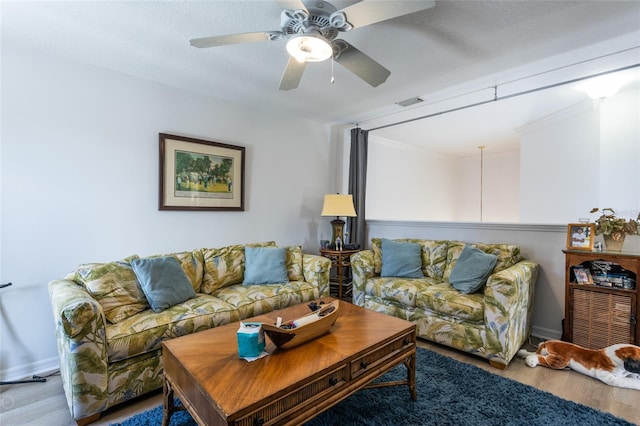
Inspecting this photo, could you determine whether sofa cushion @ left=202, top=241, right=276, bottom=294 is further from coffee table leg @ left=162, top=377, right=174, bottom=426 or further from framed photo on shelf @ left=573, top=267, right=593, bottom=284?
framed photo on shelf @ left=573, top=267, right=593, bottom=284

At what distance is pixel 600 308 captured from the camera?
7.68ft

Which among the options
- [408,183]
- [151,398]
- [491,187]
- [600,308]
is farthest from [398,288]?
[491,187]

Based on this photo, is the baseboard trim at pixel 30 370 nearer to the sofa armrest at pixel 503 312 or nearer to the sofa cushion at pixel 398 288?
the sofa cushion at pixel 398 288

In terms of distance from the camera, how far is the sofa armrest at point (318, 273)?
2975 millimetres

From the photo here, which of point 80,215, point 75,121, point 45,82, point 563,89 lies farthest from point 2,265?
point 563,89

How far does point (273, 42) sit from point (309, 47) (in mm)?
655

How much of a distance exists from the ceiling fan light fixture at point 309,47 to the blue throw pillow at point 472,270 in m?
2.11

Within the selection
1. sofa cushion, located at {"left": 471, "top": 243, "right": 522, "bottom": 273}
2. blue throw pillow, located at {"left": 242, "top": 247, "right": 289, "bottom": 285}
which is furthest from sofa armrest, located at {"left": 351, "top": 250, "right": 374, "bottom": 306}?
sofa cushion, located at {"left": 471, "top": 243, "right": 522, "bottom": 273}

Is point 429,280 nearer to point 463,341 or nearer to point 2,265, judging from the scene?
point 463,341

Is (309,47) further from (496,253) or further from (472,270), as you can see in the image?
(496,253)

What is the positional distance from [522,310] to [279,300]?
78.7 inches

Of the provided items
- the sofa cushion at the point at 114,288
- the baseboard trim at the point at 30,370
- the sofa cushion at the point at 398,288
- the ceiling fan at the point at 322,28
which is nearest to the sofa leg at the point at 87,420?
the sofa cushion at the point at 114,288

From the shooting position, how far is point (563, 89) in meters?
3.16

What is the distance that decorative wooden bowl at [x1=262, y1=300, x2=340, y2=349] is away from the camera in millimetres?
1452
